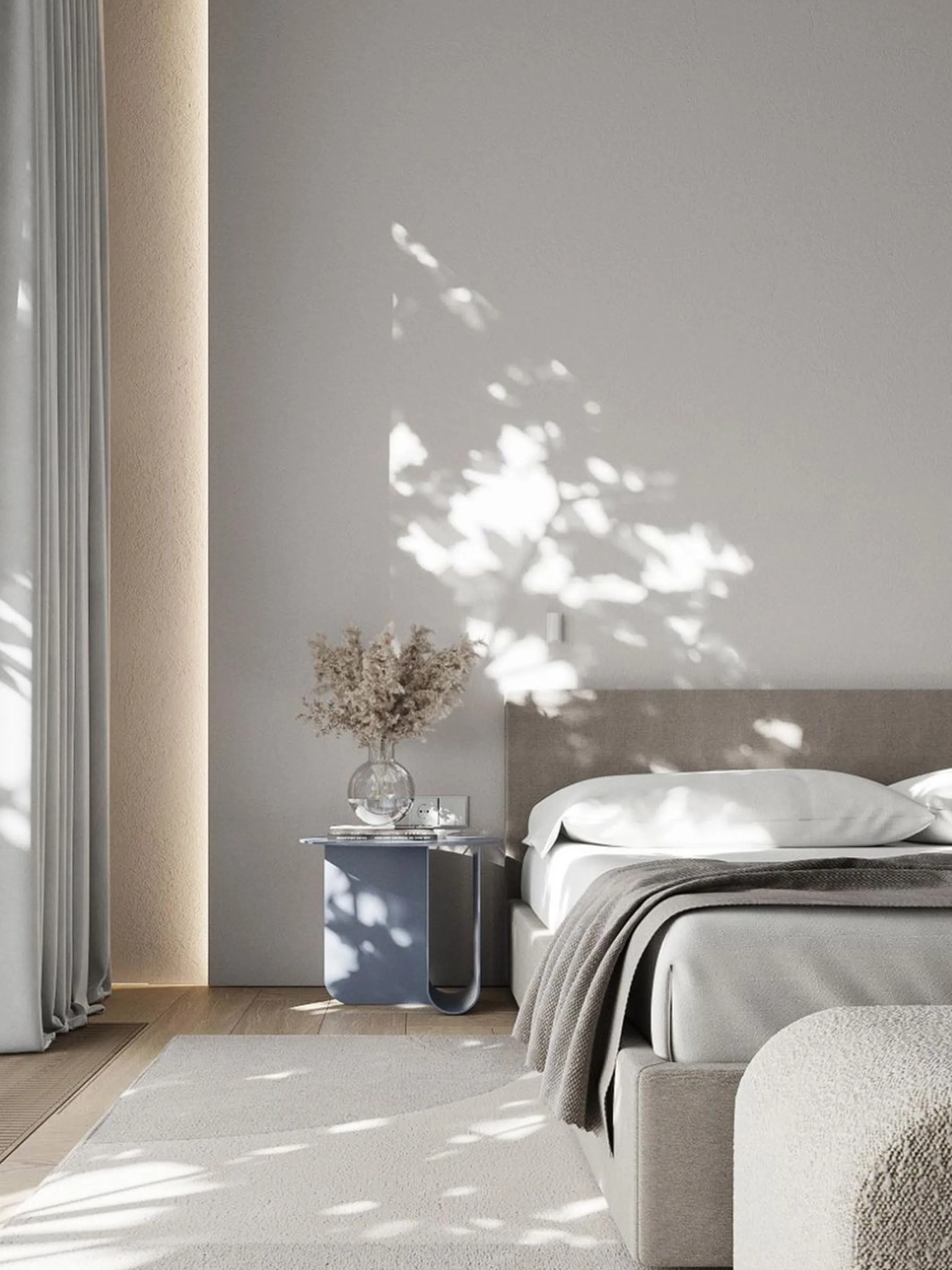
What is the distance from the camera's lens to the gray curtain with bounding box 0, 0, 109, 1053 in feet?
10.5

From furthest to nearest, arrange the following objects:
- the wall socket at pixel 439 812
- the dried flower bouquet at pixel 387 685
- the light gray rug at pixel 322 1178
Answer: the wall socket at pixel 439 812, the dried flower bouquet at pixel 387 685, the light gray rug at pixel 322 1178

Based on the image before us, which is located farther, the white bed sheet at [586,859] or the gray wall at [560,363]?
the gray wall at [560,363]

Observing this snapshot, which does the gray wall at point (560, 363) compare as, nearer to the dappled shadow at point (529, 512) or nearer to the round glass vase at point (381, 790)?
the dappled shadow at point (529, 512)

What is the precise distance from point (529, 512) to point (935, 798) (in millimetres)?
1524

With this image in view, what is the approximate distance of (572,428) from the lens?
4.25 m

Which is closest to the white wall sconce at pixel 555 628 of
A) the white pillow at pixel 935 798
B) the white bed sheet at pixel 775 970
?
the white pillow at pixel 935 798

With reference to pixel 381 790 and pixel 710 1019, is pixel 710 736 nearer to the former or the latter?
pixel 381 790

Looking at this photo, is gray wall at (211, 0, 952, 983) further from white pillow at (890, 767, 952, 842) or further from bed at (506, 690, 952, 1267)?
bed at (506, 690, 952, 1267)

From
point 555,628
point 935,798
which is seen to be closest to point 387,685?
→ point 555,628

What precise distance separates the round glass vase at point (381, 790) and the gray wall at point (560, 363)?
10.5 inches

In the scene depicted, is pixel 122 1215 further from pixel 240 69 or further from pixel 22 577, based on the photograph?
pixel 240 69

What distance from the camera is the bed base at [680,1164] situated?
1858 mm

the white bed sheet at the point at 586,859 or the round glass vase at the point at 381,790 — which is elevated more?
the round glass vase at the point at 381,790

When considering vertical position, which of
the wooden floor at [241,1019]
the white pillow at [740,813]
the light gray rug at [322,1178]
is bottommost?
the wooden floor at [241,1019]
